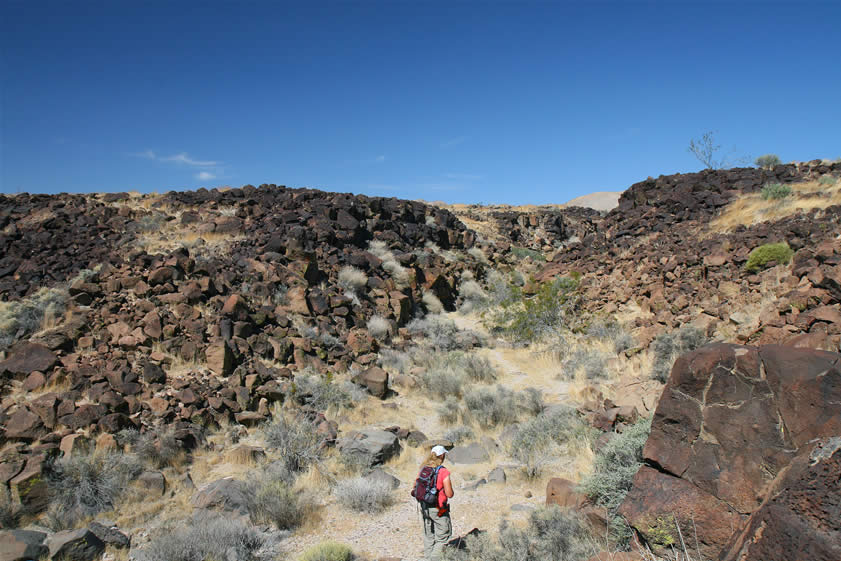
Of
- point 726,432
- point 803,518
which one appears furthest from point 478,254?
point 803,518

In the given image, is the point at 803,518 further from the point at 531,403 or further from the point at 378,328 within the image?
the point at 378,328

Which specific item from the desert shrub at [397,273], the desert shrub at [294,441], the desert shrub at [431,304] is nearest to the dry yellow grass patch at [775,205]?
the desert shrub at [431,304]

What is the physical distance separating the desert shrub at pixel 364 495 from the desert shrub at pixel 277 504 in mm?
471

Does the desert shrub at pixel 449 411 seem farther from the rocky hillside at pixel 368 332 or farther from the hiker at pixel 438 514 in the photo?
the hiker at pixel 438 514

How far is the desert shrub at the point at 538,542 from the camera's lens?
4.93m

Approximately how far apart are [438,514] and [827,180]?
17529 mm

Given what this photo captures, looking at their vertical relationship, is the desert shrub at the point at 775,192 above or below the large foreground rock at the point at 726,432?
above

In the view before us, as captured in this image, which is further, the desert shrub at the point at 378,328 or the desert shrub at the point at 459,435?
the desert shrub at the point at 378,328

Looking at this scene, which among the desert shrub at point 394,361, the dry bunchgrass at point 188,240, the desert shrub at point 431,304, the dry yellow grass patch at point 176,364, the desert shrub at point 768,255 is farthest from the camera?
the desert shrub at point 431,304

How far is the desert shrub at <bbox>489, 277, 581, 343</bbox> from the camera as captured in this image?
1574 cm

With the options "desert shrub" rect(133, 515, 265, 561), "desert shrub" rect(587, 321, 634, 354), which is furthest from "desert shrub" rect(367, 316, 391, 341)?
"desert shrub" rect(133, 515, 265, 561)

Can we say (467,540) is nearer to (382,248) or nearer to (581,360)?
(581,360)

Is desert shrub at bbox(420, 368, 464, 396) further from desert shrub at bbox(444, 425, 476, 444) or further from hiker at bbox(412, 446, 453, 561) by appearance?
hiker at bbox(412, 446, 453, 561)

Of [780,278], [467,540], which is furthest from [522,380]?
[467,540]
